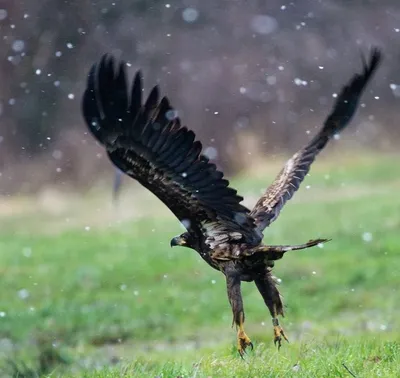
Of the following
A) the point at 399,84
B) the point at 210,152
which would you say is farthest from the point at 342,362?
the point at 399,84

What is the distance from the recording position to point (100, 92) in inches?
198

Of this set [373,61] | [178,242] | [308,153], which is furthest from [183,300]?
[373,61]

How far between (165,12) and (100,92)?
925 inches

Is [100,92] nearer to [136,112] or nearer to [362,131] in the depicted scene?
[136,112]

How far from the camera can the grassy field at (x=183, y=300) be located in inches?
218

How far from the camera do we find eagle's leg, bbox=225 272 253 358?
5355mm

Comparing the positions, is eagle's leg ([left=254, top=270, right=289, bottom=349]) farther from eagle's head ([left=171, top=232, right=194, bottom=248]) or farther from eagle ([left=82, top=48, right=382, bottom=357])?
eagle's head ([left=171, top=232, right=194, bottom=248])

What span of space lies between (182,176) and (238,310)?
30.6 inches

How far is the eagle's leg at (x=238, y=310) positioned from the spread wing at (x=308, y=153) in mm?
568

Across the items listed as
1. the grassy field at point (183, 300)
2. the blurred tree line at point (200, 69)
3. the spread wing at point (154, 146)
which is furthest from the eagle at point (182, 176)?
the blurred tree line at point (200, 69)

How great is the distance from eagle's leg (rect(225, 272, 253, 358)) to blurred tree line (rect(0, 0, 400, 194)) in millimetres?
18432

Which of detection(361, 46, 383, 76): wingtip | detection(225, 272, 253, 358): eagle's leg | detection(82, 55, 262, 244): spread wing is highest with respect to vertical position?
detection(361, 46, 383, 76): wingtip

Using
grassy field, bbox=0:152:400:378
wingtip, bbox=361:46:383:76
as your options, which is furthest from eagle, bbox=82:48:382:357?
wingtip, bbox=361:46:383:76

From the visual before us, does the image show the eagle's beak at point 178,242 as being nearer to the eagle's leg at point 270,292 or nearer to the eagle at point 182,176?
the eagle at point 182,176
